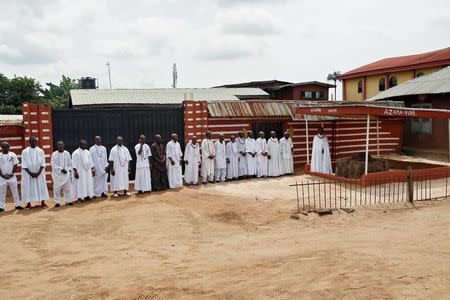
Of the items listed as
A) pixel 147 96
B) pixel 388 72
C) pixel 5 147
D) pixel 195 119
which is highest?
pixel 388 72

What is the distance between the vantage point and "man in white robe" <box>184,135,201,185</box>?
14.0 m

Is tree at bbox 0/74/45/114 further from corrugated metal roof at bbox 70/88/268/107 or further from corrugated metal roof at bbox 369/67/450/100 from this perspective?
corrugated metal roof at bbox 369/67/450/100

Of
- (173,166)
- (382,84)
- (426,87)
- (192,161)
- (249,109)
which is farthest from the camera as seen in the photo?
(382,84)

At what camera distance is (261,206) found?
35.7ft

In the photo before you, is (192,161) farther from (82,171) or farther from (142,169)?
(82,171)

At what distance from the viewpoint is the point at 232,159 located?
49.0ft

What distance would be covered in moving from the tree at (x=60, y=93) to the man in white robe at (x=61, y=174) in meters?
28.2

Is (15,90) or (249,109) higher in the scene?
(15,90)

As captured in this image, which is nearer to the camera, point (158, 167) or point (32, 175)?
point (32, 175)

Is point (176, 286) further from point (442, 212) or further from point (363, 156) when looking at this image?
point (363, 156)

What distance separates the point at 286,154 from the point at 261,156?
3.39 feet

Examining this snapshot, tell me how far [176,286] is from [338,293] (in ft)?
6.55

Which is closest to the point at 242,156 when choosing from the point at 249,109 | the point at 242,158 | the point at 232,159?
the point at 242,158

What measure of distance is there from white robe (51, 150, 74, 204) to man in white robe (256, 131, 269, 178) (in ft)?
20.3
